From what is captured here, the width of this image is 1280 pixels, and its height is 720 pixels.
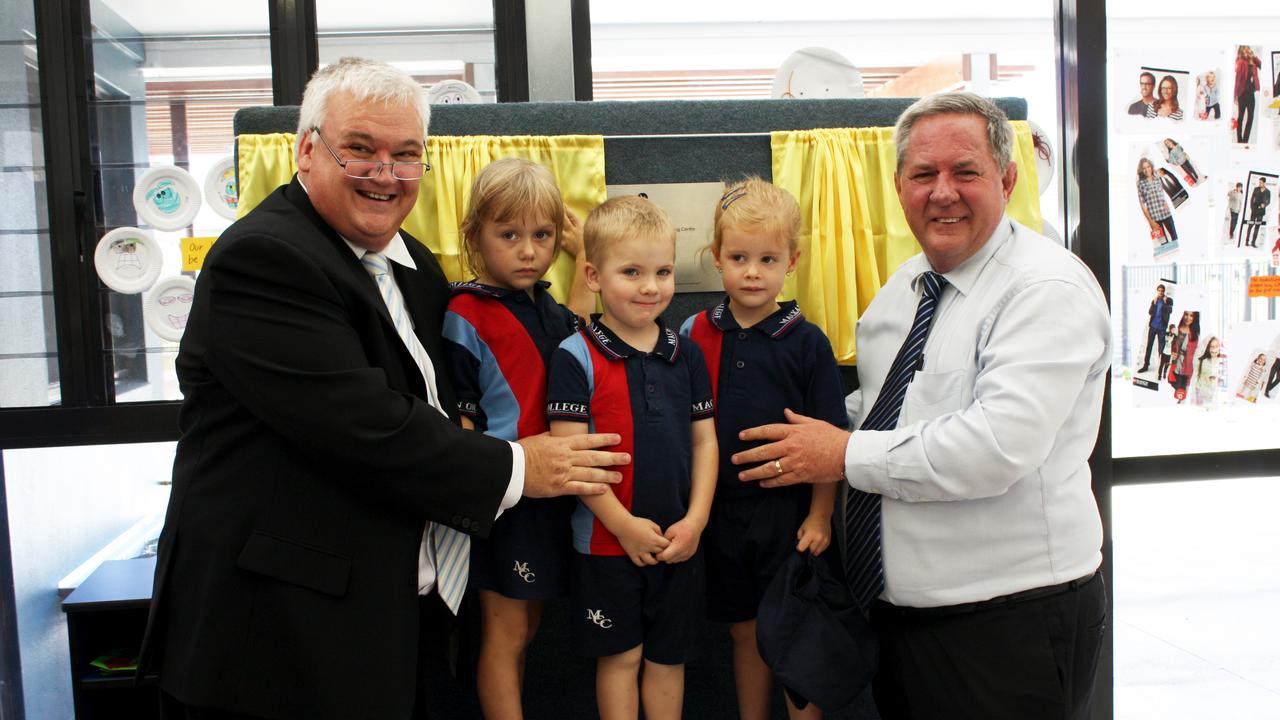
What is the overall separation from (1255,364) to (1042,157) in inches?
47.0

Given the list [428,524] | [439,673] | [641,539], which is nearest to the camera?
[428,524]

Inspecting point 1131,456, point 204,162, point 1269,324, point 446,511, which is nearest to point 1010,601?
point 446,511

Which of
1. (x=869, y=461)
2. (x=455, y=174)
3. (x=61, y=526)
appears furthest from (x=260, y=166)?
(x=61, y=526)

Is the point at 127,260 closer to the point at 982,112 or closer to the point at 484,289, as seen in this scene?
the point at 484,289

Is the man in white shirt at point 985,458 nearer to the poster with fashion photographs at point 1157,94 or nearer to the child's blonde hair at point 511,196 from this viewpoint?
the child's blonde hair at point 511,196

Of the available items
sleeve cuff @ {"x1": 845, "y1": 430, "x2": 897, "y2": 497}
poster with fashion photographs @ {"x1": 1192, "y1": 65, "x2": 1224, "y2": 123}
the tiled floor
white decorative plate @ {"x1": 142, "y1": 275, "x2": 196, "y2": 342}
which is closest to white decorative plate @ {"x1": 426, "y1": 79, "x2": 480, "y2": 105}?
white decorative plate @ {"x1": 142, "y1": 275, "x2": 196, "y2": 342}

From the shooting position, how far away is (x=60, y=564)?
2.87 meters

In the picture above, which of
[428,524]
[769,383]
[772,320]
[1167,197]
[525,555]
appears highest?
[1167,197]

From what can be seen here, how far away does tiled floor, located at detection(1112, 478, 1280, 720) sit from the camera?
2.83m

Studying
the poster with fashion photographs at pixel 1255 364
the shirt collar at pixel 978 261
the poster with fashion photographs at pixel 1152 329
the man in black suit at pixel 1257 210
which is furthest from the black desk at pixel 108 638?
the man in black suit at pixel 1257 210

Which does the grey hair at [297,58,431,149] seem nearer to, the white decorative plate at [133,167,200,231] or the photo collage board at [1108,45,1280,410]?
the white decorative plate at [133,167,200,231]

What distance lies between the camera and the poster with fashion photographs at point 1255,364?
9.18 ft

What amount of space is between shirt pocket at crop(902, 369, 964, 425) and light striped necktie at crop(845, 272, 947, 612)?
0.02 metres

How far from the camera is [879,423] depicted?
1647mm
